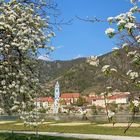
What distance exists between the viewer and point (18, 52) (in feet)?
55.5

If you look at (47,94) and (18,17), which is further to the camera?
(47,94)

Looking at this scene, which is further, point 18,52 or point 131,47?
point 18,52

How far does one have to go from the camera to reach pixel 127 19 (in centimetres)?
626

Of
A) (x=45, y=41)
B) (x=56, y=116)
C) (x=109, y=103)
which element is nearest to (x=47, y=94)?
(x=45, y=41)

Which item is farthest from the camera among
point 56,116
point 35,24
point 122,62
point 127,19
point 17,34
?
point 56,116

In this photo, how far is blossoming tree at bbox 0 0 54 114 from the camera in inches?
645

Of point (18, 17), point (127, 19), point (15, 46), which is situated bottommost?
point (127, 19)

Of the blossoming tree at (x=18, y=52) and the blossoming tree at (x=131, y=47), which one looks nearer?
the blossoming tree at (x=131, y=47)

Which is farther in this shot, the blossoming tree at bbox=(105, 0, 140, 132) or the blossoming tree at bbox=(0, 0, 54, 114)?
the blossoming tree at bbox=(0, 0, 54, 114)

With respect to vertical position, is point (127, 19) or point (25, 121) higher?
point (127, 19)

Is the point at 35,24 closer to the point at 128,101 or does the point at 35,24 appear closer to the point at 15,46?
the point at 15,46

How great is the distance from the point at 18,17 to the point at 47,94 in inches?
129

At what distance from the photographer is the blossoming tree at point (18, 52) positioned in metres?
16.4

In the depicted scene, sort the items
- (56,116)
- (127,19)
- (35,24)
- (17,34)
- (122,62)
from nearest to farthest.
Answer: (127,19) → (122,62) → (17,34) → (35,24) → (56,116)
